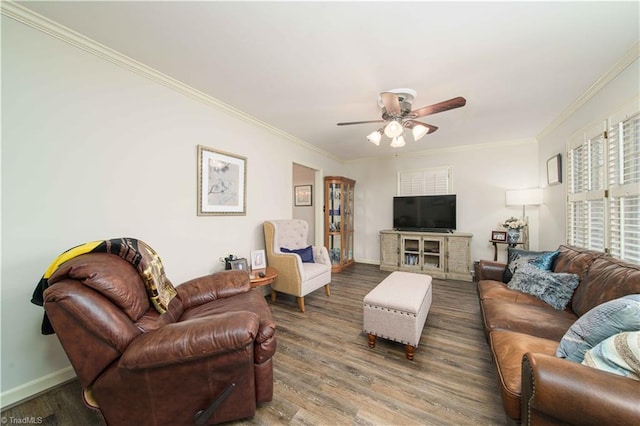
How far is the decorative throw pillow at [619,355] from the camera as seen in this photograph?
83 centimetres

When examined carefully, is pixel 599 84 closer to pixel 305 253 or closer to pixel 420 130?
pixel 420 130

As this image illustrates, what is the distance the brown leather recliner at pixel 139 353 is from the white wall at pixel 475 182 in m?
4.13

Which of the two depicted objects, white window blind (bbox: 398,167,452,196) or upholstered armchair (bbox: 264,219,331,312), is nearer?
upholstered armchair (bbox: 264,219,331,312)

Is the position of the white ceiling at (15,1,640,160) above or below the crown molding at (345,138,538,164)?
above

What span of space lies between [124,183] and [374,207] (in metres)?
4.24

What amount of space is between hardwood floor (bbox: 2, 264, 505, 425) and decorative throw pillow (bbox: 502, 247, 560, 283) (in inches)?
25.1

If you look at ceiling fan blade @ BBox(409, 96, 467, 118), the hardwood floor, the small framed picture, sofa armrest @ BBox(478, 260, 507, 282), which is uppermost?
ceiling fan blade @ BBox(409, 96, 467, 118)

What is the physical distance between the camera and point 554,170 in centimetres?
292

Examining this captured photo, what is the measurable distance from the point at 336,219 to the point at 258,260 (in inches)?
82.8

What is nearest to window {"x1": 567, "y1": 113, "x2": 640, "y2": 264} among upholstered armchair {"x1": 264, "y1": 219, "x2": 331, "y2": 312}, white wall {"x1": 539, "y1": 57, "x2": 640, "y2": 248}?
white wall {"x1": 539, "y1": 57, "x2": 640, "y2": 248}

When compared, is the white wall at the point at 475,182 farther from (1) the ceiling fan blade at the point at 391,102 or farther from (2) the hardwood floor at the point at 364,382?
(1) the ceiling fan blade at the point at 391,102

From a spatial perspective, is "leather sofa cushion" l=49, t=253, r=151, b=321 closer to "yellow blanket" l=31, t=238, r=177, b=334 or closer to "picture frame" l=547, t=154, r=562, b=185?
Answer: "yellow blanket" l=31, t=238, r=177, b=334

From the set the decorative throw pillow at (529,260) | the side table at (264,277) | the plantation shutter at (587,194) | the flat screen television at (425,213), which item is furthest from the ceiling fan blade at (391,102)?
the flat screen television at (425,213)

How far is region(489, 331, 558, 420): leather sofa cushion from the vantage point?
102 centimetres
